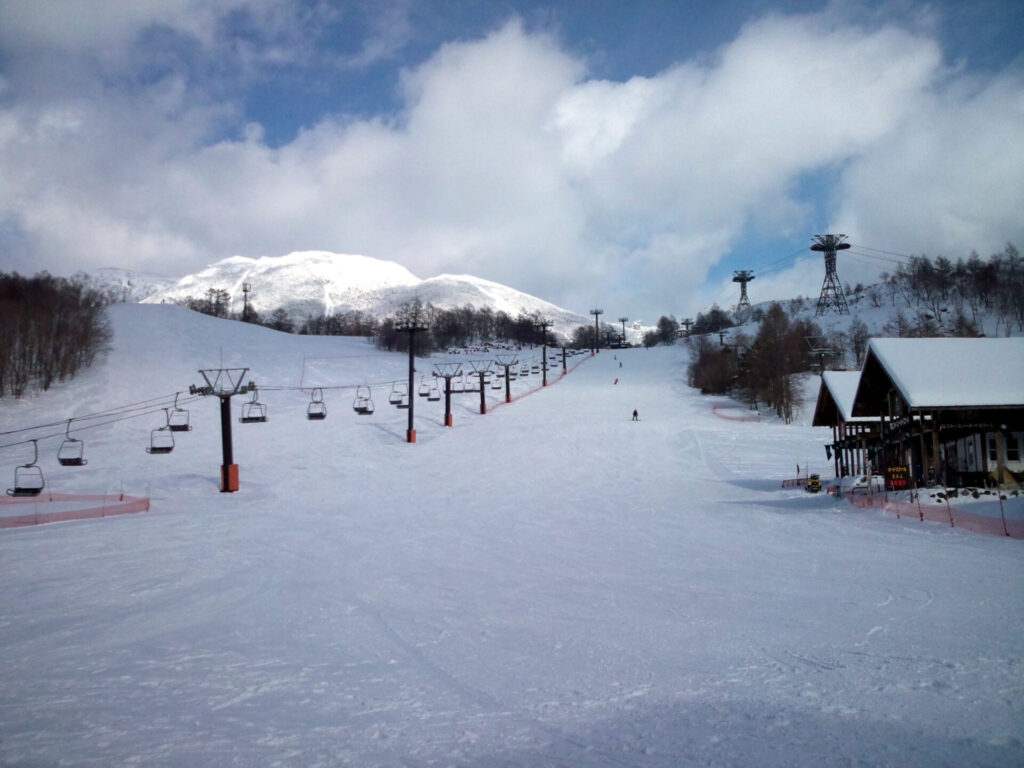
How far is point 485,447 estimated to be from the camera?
136 ft

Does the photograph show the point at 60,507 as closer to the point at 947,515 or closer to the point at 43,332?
the point at 947,515

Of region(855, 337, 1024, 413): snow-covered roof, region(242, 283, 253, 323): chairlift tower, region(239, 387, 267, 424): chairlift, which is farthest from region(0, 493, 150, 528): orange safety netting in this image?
region(242, 283, 253, 323): chairlift tower

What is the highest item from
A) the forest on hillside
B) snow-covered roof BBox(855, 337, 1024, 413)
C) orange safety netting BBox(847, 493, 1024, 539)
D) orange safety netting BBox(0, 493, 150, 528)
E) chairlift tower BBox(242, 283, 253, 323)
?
chairlift tower BBox(242, 283, 253, 323)

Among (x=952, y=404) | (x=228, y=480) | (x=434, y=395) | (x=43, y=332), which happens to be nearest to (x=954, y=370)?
(x=952, y=404)

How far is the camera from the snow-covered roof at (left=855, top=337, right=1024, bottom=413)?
2153cm

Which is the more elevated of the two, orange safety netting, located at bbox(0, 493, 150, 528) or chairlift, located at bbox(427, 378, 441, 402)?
chairlift, located at bbox(427, 378, 441, 402)

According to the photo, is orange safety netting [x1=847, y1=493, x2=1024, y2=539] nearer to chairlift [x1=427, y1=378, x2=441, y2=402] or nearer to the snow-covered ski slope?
the snow-covered ski slope

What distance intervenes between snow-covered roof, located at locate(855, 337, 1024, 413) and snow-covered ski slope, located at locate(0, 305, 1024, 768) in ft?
15.1

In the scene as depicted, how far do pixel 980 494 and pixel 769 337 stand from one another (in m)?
57.1

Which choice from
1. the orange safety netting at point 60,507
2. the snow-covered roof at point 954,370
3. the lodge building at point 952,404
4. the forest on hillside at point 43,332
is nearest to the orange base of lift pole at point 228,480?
the orange safety netting at point 60,507

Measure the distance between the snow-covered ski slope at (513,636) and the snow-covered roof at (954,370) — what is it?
4.60 meters

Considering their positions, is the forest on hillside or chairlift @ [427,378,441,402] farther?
the forest on hillside

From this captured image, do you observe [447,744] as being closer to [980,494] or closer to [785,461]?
[980,494]

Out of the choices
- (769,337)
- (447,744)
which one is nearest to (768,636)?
(447,744)
